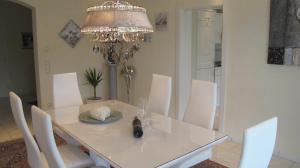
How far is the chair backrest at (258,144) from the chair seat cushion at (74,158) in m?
1.55

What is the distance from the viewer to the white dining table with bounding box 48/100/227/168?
1835 mm

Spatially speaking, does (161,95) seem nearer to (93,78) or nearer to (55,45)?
(93,78)

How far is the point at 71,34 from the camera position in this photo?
5219 mm

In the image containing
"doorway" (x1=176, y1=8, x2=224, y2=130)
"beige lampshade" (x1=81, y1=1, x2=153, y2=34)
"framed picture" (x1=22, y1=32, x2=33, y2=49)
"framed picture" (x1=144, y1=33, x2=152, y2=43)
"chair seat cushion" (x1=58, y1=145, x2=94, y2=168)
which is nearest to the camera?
"beige lampshade" (x1=81, y1=1, x2=153, y2=34)

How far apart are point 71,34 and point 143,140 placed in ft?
12.0

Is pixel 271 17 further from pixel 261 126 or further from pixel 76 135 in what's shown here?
pixel 76 135

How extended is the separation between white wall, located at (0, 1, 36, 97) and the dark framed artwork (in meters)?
6.23

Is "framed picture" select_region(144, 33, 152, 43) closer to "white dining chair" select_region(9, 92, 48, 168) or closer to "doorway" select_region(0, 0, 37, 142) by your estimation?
"white dining chair" select_region(9, 92, 48, 168)

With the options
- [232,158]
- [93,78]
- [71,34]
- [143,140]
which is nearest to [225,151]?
[232,158]

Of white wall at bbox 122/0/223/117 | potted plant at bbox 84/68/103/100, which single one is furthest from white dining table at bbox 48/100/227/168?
potted plant at bbox 84/68/103/100

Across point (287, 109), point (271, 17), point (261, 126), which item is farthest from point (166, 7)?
point (261, 126)

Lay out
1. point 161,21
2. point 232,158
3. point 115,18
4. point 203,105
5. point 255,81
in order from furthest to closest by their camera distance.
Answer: point 161,21, point 255,81, point 232,158, point 203,105, point 115,18

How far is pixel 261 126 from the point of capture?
1.41m

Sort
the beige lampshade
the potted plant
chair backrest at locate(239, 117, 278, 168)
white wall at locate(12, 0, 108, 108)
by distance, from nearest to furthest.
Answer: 1. chair backrest at locate(239, 117, 278, 168)
2. the beige lampshade
3. white wall at locate(12, 0, 108, 108)
4. the potted plant
